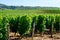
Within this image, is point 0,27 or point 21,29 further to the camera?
point 21,29

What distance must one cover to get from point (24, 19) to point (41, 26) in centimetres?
431

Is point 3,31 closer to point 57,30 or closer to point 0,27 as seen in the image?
point 0,27

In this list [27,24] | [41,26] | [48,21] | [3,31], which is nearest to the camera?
[3,31]

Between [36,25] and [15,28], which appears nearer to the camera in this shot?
[15,28]

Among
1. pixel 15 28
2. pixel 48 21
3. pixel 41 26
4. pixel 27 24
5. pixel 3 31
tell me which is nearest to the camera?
pixel 3 31

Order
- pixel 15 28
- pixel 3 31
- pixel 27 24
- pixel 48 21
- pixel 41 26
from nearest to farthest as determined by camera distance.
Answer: pixel 3 31
pixel 27 24
pixel 15 28
pixel 41 26
pixel 48 21

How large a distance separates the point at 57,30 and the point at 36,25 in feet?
12.7

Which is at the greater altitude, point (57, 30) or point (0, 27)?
point (0, 27)

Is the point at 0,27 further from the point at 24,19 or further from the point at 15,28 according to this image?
the point at 15,28

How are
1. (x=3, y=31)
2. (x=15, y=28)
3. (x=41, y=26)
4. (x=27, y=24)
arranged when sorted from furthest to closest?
(x=41, y=26) → (x=15, y=28) → (x=27, y=24) → (x=3, y=31)

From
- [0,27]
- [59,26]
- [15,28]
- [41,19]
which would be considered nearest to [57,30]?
[59,26]

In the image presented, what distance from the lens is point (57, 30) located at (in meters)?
29.6

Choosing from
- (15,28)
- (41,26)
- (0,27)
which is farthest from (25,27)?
(0,27)

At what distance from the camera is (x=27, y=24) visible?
22.9 m
